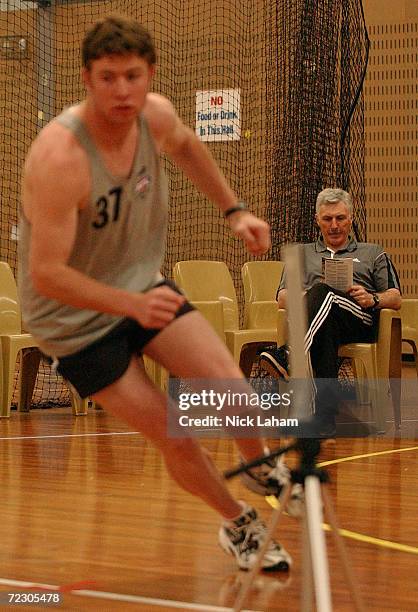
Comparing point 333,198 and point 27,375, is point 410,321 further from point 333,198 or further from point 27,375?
point 27,375

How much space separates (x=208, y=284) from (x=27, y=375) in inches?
53.3

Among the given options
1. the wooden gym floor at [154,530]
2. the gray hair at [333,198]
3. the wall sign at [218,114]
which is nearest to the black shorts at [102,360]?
the wooden gym floor at [154,530]

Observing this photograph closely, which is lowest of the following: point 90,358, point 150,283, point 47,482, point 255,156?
point 47,482

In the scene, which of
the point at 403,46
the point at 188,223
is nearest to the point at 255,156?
the point at 188,223

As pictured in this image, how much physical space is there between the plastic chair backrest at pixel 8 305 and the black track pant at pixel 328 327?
2153 millimetres

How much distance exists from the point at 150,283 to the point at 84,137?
382 mm

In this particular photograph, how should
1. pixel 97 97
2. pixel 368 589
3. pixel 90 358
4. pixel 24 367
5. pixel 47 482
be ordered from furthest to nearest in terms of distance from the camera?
pixel 24 367
pixel 47 482
pixel 368 589
pixel 90 358
pixel 97 97

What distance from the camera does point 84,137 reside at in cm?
214

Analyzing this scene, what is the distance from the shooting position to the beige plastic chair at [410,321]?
246 inches

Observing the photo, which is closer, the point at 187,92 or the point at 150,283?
the point at 150,283

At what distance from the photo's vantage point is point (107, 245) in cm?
224

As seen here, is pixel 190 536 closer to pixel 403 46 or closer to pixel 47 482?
pixel 47 482

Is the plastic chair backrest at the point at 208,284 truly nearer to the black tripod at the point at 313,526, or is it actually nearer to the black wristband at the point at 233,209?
the black wristband at the point at 233,209

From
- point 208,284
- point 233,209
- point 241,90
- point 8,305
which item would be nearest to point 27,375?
point 8,305
